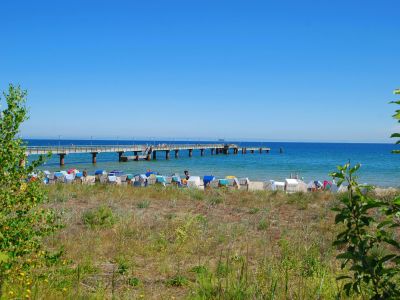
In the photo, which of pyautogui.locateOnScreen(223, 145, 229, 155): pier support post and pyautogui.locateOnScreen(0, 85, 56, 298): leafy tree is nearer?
pyautogui.locateOnScreen(0, 85, 56, 298): leafy tree

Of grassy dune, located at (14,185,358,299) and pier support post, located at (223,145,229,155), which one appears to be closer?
grassy dune, located at (14,185,358,299)

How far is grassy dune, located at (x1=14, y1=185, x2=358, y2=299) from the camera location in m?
4.31

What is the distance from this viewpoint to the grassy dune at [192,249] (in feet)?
14.2

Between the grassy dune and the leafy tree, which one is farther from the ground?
the leafy tree

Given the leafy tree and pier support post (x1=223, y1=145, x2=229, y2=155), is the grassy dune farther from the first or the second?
pier support post (x1=223, y1=145, x2=229, y2=155)

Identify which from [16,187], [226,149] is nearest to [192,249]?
[16,187]

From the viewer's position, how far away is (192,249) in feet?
23.4

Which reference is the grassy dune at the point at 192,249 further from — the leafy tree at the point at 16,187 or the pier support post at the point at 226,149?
the pier support post at the point at 226,149

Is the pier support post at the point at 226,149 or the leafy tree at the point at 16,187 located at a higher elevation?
the leafy tree at the point at 16,187

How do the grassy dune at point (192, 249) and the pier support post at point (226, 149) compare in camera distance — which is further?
the pier support post at point (226, 149)

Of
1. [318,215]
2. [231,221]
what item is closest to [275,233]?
[231,221]

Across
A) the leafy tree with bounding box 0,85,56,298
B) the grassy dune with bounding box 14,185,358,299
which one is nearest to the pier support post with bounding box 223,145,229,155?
the grassy dune with bounding box 14,185,358,299

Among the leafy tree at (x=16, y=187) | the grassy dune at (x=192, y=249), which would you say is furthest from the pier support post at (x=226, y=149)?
the leafy tree at (x=16, y=187)

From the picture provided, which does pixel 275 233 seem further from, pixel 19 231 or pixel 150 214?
pixel 19 231
